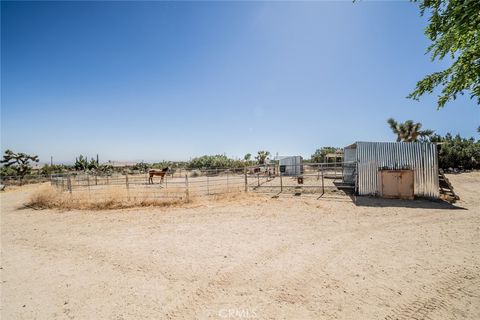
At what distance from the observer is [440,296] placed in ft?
13.1

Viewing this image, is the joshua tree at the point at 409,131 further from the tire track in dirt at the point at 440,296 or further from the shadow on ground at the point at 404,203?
the tire track in dirt at the point at 440,296

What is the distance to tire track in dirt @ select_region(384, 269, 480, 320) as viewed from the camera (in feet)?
11.8

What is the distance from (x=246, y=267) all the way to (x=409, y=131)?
43974 mm

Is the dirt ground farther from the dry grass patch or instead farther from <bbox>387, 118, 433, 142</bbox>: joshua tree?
<bbox>387, 118, 433, 142</bbox>: joshua tree

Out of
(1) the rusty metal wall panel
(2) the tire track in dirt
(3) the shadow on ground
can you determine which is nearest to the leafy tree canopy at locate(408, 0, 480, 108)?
(2) the tire track in dirt

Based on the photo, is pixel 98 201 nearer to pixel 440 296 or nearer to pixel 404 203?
pixel 440 296

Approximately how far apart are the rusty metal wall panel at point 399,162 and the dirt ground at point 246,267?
3.86 meters

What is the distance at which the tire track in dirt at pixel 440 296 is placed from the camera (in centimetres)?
359

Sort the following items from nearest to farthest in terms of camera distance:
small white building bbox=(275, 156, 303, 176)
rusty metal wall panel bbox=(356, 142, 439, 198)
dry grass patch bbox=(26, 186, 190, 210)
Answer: dry grass patch bbox=(26, 186, 190, 210), rusty metal wall panel bbox=(356, 142, 439, 198), small white building bbox=(275, 156, 303, 176)

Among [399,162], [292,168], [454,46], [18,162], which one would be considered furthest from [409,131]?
[18,162]

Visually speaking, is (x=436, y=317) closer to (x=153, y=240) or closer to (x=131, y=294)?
(x=131, y=294)

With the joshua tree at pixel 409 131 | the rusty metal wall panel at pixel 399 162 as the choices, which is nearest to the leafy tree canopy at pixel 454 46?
the rusty metal wall panel at pixel 399 162

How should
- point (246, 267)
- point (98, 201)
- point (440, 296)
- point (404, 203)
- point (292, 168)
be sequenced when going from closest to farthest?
point (440, 296) < point (246, 267) < point (404, 203) < point (98, 201) < point (292, 168)

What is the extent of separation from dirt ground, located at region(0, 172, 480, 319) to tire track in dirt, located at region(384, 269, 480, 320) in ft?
0.06
